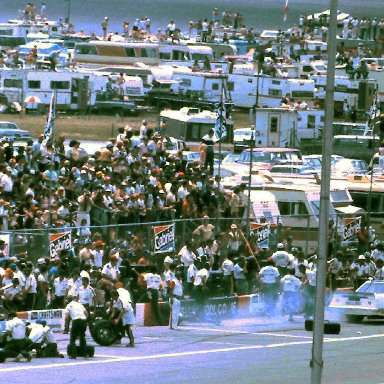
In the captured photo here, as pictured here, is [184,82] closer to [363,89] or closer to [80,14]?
[363,89]

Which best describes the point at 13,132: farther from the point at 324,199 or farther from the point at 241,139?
the point at 324,199

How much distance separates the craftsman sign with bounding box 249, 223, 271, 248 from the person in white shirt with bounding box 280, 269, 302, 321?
1984 millimetres

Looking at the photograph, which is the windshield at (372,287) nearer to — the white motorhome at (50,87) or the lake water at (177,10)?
the white motorhome at (50,87)

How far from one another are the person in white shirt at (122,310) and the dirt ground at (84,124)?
31279mm

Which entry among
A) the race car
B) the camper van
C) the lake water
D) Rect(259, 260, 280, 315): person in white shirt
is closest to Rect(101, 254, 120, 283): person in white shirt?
Rect(259, 260, 280, 315): person in white shirt

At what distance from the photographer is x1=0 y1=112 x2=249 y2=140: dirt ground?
6912 centimetres

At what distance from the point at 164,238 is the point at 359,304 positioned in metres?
4.46

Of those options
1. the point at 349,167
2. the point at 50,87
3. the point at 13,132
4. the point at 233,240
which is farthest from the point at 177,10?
the point at 233,240

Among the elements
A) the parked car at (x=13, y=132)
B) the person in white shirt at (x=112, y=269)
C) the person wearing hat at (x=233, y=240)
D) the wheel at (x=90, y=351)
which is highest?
the parked car at (x=13, y=132)

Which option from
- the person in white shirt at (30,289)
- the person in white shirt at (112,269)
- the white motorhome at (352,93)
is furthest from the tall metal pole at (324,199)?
the white motorhome at (352,93)

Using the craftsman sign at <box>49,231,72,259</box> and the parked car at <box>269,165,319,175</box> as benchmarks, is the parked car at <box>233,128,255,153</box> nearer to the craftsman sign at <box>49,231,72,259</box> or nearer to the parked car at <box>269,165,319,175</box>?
the parked car at <box>269,165,319,175</box>

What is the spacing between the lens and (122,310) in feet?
113

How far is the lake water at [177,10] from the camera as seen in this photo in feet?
431

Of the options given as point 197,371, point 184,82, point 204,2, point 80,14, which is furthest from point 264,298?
point 204,2
